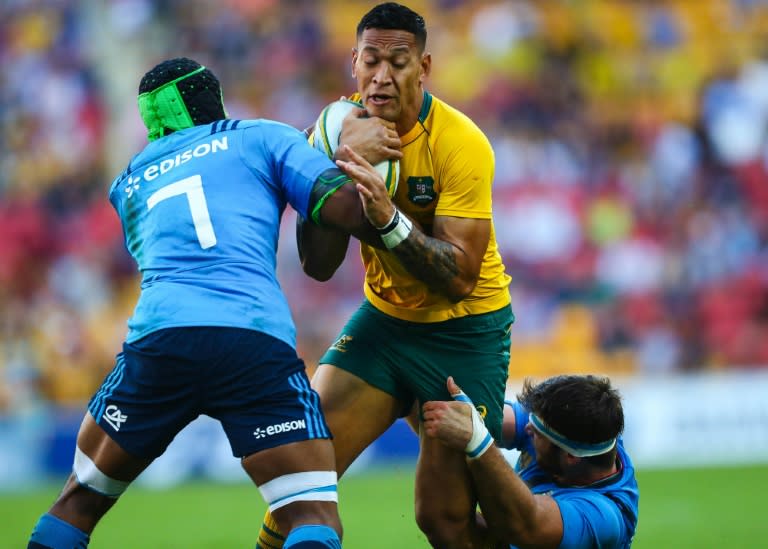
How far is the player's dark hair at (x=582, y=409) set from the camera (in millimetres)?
5236

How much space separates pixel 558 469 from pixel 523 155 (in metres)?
10.1

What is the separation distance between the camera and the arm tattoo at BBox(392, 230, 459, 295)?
16.4ft

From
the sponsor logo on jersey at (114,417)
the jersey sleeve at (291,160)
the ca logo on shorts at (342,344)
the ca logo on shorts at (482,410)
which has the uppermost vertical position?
the jersey sleeve at (291,160)

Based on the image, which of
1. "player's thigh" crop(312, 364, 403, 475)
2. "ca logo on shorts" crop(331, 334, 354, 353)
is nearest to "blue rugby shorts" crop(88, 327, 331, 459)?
"player's thigh" crop(312, 364, 403, 475)

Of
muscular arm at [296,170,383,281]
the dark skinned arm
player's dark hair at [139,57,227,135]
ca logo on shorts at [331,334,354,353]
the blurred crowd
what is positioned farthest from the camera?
the blurred crowd

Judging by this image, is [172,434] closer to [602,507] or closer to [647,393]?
[602,507]

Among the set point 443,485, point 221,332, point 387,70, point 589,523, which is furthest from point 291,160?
point 589,523

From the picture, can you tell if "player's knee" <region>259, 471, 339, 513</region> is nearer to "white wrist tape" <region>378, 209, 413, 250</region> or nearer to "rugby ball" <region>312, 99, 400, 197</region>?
"white wrist tape" <region>378, 209, 413, 250</region>

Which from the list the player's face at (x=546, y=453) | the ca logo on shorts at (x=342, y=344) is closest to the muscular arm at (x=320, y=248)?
the ca logo on shorts at (x=342, y=344)

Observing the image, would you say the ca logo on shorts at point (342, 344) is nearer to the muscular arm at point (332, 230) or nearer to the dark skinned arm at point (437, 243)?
the muscular arm at point (332, 230)

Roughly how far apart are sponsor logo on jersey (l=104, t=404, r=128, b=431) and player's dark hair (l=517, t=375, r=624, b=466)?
197 centimetres

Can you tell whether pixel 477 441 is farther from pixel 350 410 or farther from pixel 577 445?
pixel 350 410

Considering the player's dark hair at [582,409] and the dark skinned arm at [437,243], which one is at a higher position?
the dark skinned arm at [437,243]

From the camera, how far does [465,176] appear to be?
536cm
